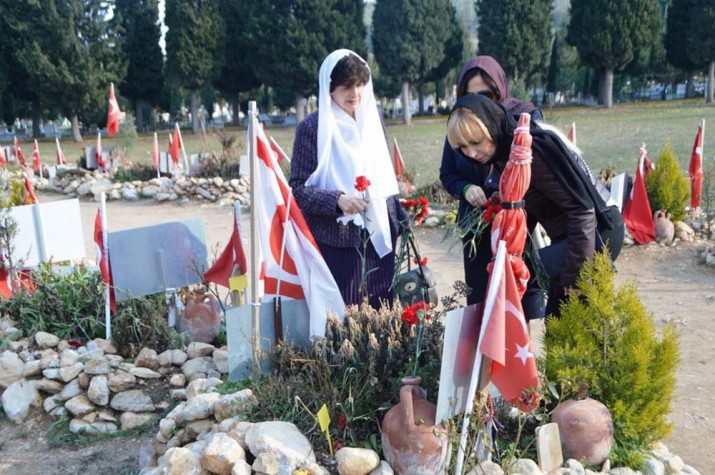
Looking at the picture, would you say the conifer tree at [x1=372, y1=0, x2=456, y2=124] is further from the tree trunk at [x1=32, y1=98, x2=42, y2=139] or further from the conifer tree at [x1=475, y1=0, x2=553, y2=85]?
the tree trunk at [x1=32, y1=98, x2=42, y2=139]

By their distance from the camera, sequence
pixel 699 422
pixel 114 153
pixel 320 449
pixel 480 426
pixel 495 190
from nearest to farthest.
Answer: pixel 480 426
pixel 320 449
pixel 495 190
pixel 699 422
pixel 114 153

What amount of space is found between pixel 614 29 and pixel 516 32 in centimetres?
488

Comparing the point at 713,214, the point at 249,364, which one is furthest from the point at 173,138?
Result: the point at 249,364

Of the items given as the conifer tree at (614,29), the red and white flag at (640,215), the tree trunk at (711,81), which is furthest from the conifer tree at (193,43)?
the red and white flag at (640,215)

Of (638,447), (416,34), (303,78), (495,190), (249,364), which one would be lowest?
(638,447)

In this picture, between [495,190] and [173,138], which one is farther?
[173,138]

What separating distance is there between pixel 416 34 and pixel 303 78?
664cm

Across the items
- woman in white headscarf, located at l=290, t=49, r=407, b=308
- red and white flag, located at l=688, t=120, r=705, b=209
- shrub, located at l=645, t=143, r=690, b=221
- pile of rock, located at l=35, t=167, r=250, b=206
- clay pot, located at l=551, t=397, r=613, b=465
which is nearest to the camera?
clay pot, located at l=551, t=397, r=613, b=465

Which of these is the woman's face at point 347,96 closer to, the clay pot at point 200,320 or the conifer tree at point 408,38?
the clay pot at point 200,320

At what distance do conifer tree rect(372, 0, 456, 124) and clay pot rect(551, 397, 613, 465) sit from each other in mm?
32991

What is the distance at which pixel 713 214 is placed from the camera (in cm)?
757

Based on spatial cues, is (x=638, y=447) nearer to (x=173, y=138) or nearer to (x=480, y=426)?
(x=480, y=426)

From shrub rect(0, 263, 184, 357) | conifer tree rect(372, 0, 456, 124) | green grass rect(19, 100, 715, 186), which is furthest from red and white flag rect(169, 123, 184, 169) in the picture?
conifer tree rect(372, 0, 456, 124)

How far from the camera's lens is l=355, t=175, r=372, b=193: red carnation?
311cm
